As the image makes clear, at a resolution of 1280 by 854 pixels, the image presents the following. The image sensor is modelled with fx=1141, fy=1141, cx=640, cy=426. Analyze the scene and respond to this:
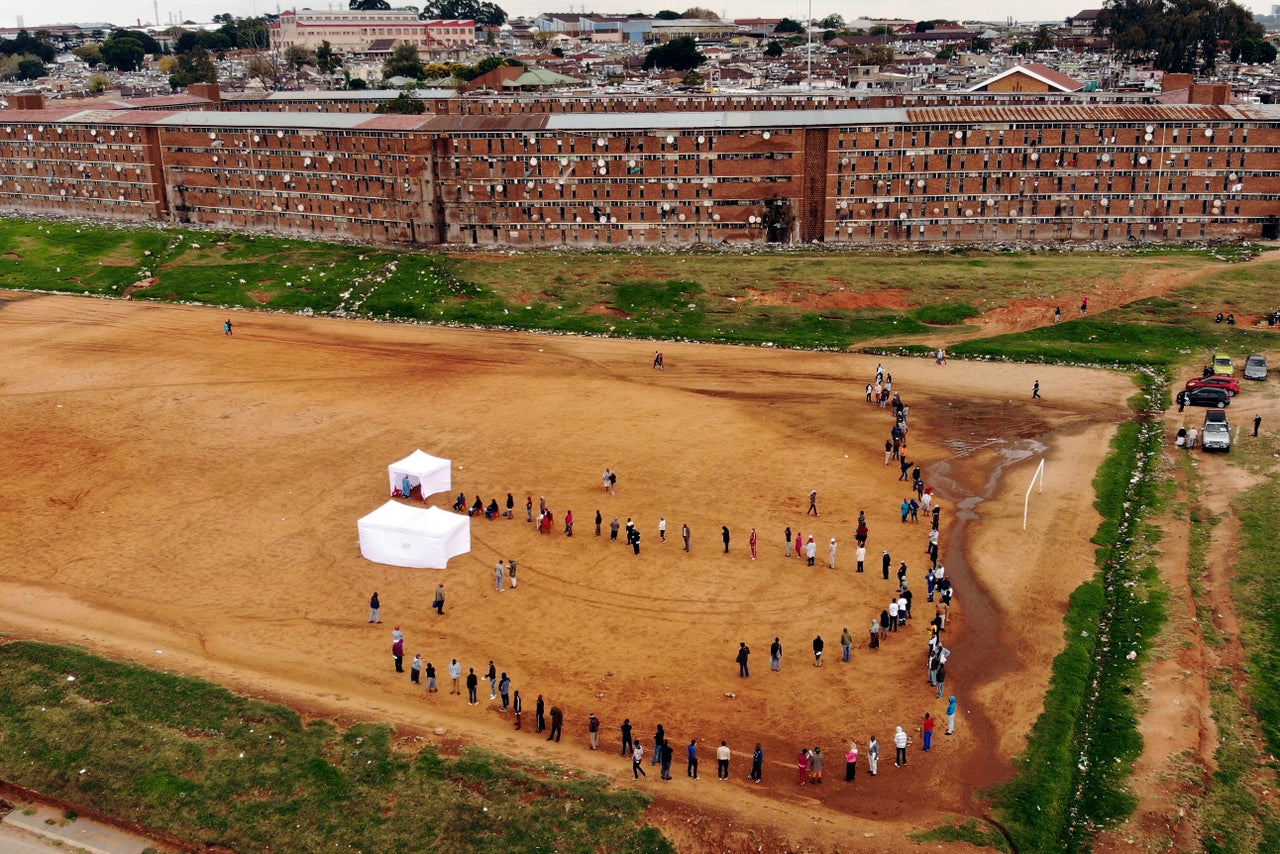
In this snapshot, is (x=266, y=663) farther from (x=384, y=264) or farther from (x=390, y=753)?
(x=384, y=264)

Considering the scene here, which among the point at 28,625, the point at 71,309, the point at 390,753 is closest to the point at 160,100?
the point at 71,309

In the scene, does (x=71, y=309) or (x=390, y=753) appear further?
(x=71, y=309)

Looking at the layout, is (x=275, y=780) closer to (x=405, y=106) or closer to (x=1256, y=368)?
(x=1256, y=368)

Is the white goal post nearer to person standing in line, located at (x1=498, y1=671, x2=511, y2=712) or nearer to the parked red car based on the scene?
the parked red car

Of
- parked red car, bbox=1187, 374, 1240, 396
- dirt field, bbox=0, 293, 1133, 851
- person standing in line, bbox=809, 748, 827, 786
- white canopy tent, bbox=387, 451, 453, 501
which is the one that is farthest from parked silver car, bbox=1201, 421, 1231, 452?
white canopy tent, bbox=387, 451, 453, 501

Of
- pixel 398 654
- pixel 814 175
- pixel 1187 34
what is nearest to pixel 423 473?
Answer: pixel 398 654

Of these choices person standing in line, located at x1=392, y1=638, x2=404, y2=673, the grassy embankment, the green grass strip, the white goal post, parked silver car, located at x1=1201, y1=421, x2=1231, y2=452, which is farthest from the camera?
the grassy embankment
